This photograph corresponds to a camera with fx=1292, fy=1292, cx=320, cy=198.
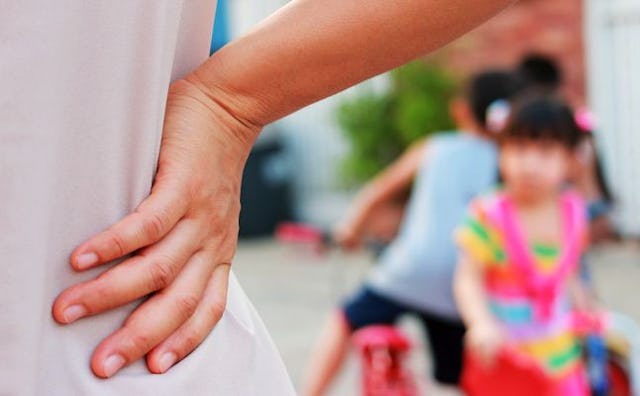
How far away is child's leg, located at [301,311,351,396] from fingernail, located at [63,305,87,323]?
354 cm

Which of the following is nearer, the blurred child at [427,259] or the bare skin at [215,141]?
the bare skin at [215,141]

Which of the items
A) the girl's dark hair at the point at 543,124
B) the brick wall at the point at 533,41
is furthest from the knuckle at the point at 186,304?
the brick wall at the point at 533,41

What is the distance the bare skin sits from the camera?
4.10ft

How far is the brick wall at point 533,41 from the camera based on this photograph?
1056cm

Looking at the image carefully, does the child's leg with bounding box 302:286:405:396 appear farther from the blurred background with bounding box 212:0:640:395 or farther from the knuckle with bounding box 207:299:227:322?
the blurred background with bounding box 212:0:640:395

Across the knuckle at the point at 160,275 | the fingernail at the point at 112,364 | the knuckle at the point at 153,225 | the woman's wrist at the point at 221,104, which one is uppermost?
the woman's wrist at the point at 221,104

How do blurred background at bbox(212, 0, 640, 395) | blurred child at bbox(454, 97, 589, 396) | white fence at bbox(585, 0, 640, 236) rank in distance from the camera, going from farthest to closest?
white fence at bbox(585, 0, 640, 236) → blurred background at bbox(212, 0, 640, 395) → blurred child at bbox(454, 97, 589, 396)

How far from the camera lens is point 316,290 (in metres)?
9.23

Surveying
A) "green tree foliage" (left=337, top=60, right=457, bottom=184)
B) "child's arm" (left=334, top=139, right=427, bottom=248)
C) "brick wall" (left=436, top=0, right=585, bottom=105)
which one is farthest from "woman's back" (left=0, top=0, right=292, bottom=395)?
"green tree foliage" (left=337, top=60, right=457, bottom=184)

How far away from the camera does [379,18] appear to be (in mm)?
1324

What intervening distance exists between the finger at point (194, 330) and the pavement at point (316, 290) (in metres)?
4.62

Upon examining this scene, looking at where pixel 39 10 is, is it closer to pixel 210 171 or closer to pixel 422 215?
pixel 210 171

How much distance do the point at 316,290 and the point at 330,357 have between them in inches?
178

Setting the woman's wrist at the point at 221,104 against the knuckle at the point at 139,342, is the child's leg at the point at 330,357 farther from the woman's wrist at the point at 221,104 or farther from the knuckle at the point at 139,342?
the knuckle at the point at 139,342
